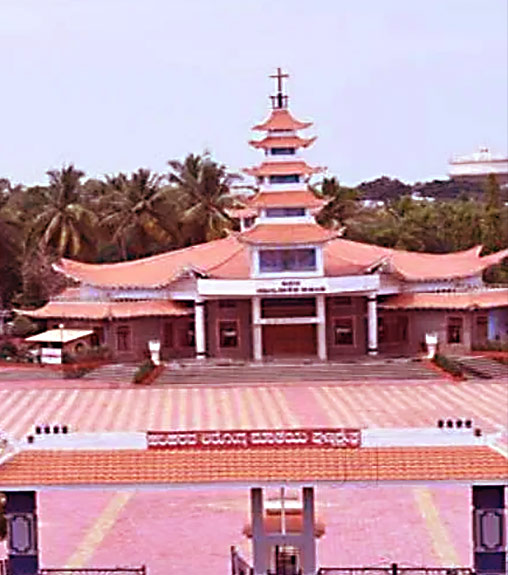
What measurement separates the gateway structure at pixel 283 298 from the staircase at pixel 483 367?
63.0 inches

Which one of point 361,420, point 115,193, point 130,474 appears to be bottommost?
point 361,420

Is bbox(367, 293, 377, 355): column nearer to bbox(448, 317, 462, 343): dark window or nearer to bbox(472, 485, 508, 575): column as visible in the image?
bbox(448, 317, 462, 343): dark window

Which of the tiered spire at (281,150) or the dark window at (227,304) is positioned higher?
the tiered spire at (281,150)

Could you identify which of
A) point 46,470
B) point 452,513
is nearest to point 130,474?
point 46,470

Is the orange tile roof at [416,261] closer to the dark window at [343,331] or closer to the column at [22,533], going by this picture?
the dark window at [343,331]

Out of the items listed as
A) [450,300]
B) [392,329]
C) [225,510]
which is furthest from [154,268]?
[225,510]

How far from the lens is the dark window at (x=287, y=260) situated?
40.2 metres

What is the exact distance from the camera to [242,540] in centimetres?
1869

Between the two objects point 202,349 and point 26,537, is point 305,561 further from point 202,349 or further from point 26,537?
point 202,349

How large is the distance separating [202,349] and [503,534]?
27307 millimetres

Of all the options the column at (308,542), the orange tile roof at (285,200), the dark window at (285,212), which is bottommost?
the column at (308,542)

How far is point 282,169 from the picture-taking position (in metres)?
42.0

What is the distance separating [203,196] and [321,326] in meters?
14.9

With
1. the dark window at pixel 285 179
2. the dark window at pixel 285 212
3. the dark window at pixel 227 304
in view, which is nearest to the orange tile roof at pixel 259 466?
the dark window at pixel 227 304
